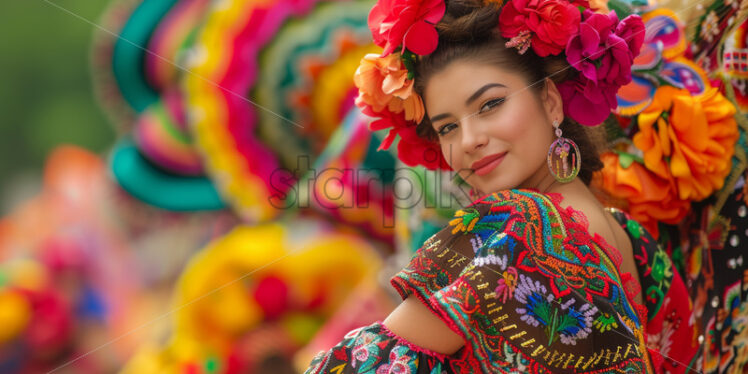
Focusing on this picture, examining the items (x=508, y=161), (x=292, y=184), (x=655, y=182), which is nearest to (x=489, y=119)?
(x=508, y=161)

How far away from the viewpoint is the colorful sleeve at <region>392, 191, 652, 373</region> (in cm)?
68

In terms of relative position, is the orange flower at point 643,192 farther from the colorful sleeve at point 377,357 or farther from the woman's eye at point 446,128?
the colorful sleeve at point 377,357

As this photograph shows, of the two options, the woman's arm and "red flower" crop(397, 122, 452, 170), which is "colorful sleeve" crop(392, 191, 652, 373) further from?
"red flower" crop(397, 122, 452, 170)

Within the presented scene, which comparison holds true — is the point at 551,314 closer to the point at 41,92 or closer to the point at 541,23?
the point at 541,23

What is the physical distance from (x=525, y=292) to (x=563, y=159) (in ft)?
0.67

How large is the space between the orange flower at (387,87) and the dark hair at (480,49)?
0.09 feet

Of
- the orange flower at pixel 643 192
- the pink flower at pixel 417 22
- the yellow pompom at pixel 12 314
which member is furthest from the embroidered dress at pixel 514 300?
the yellow pompom at pixel 12 314

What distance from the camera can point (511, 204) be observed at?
72 cm

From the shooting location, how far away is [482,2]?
0.83 meters

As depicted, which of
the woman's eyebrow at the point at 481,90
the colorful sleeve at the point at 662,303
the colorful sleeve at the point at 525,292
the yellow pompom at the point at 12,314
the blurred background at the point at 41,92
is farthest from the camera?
the yellow pompom at the point at 12,314

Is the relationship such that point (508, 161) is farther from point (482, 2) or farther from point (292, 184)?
point (292, 184)

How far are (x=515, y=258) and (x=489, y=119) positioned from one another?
0.19 metres

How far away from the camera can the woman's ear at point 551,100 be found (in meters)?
0.83

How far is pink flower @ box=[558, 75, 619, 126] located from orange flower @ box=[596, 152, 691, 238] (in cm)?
31
